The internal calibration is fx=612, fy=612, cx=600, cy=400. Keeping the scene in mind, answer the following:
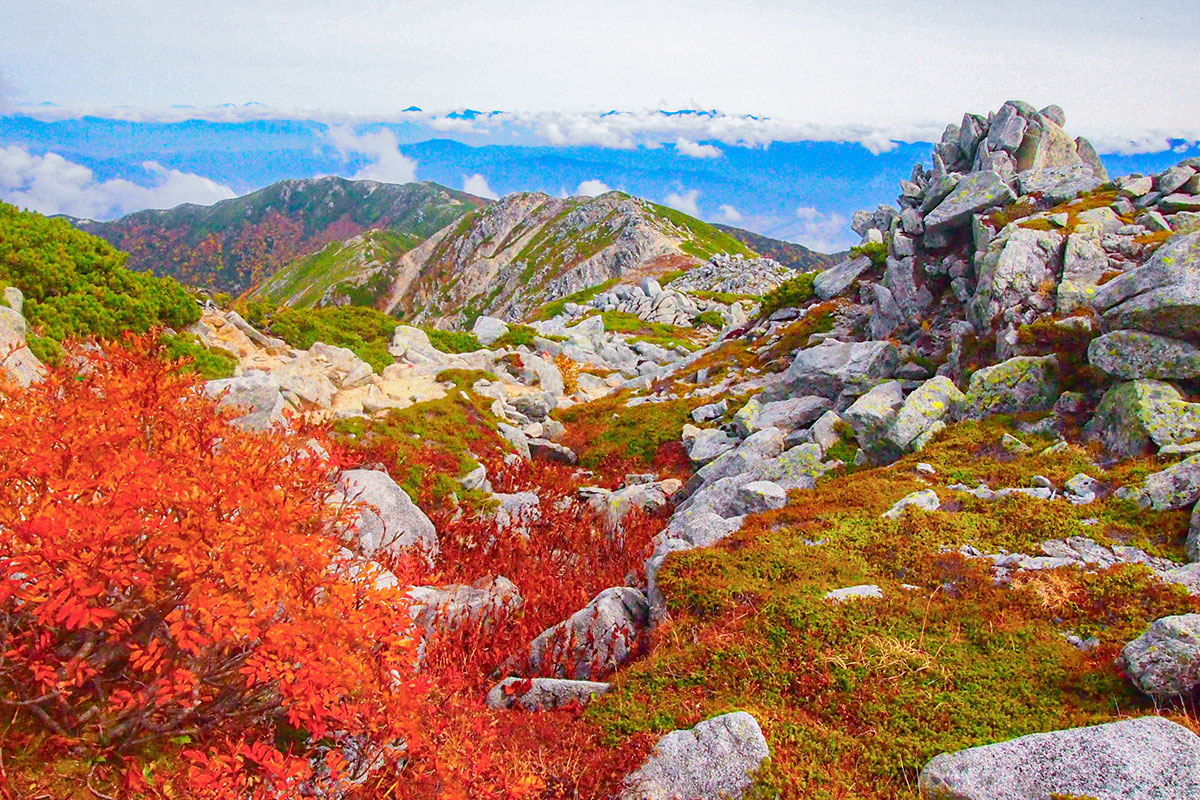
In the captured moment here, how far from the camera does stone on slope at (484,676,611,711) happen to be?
8.80 meters

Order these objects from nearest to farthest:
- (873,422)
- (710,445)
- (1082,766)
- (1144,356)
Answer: (1082,766), (1144,356), (873,422), (710,445)

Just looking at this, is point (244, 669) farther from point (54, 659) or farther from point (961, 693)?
point (961, 693)

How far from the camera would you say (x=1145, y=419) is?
12.7 meters

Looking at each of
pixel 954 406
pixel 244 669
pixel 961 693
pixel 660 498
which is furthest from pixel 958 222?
pixel 244 669

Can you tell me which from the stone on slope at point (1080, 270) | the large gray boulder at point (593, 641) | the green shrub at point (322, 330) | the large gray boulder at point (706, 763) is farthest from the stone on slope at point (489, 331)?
the large gray boulder at point (706, 763)

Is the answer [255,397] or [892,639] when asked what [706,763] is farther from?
[255,397]

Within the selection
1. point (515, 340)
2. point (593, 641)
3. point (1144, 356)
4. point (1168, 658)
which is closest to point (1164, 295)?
point (1144, 356)

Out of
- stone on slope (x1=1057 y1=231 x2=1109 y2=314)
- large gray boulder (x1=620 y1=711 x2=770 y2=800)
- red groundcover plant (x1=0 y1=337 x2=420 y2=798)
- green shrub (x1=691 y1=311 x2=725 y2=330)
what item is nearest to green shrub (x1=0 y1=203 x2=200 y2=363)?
red groundcover plant (x1=0 y1=337 x2=420 y2=798)

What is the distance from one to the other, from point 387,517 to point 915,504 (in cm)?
1217

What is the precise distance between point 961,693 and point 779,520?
5.95 m

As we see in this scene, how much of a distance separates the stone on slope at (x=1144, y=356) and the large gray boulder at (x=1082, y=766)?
34.3 feet

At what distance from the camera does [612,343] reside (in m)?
60.2

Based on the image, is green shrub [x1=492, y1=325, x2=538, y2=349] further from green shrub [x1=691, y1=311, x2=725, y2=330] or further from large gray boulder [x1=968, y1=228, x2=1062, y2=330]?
large gray boulder [x1=968, y1=228, x2=1062, y2=330]

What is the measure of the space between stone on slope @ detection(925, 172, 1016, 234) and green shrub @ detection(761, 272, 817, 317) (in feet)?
41.1
